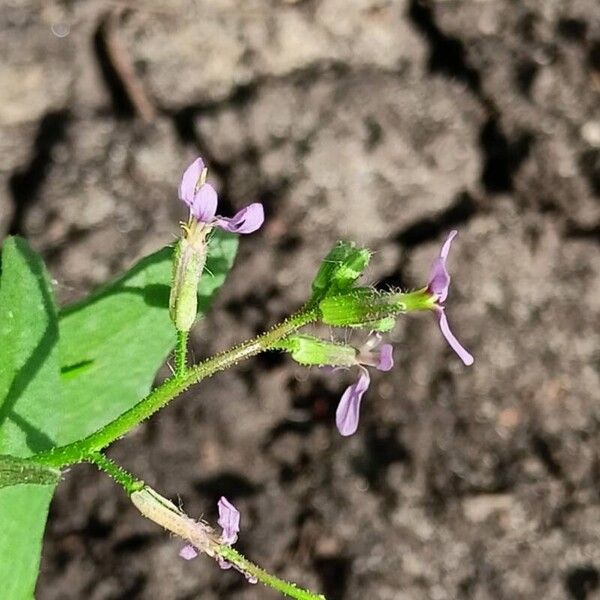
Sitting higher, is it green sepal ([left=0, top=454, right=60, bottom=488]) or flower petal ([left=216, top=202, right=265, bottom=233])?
flower petal ([left=216, top=202, right=265, bottom=233])

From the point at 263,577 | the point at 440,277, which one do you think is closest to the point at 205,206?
the point at 440,277

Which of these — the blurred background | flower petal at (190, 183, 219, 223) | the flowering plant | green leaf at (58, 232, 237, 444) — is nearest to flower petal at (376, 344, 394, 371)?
the flowering plant

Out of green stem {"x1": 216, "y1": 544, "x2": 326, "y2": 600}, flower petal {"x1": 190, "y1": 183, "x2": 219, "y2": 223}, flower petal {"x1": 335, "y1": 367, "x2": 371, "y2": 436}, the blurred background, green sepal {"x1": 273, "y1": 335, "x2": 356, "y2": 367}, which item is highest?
flower petal {"x1": 190, "y1": 183, "x2": 219, "y2": 223}

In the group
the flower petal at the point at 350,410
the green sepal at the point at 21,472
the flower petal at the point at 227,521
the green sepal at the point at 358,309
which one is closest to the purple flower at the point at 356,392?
the flower petal at the point at 350,410

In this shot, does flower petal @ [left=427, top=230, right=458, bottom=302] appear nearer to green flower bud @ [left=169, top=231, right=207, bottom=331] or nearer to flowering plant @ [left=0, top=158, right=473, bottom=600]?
flowering plant @ [left=0, top=158, right=473, bottom=600]

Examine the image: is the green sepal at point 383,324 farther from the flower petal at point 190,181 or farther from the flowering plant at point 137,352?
the flower petal at point 190,181

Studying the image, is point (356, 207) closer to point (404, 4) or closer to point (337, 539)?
point (404, 4)

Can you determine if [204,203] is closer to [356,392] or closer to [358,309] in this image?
[358,309]
